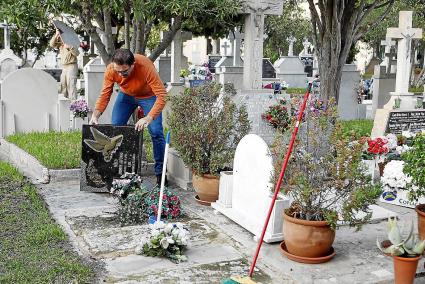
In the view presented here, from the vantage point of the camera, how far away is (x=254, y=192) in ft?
18.2

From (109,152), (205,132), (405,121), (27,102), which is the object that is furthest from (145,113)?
(405,121)

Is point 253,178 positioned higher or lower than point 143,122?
lower

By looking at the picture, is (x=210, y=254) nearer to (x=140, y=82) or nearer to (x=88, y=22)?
(x=140, y=82)

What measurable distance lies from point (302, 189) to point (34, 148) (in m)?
5.35

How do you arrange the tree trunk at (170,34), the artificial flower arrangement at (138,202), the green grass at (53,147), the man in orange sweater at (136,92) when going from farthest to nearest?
the tree trunk at (170,34) < the green grass at (53,147) < the man in orange sweater at (136,92) < the artificial flower arrangement at (138,202)

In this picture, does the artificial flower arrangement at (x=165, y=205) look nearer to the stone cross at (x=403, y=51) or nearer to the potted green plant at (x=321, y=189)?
the potted green plant at (x=321, y=189)

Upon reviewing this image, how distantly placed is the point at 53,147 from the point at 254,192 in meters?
4.49

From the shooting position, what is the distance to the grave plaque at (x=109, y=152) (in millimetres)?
6734

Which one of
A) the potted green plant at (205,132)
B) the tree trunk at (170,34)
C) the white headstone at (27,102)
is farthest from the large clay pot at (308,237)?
the white headstone at (27,102)

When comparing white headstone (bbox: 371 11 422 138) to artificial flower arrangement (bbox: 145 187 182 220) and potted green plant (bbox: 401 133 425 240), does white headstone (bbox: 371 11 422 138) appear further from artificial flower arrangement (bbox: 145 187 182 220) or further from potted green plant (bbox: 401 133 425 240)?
artificial flower arrangement (bbox: 145 187 182 220)

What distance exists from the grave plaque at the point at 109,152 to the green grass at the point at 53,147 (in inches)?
46.1

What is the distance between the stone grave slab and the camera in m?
5.24

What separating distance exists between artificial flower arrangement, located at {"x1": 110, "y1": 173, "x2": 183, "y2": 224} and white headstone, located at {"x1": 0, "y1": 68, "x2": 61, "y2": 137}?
5128 millimetres

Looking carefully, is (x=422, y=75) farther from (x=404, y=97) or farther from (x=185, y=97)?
(x=185, y=97)
